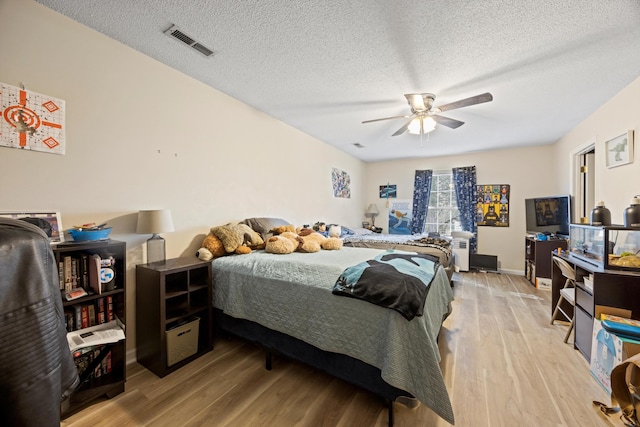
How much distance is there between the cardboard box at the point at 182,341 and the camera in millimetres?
1928

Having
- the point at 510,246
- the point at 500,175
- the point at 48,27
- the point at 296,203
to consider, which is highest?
the point at 48,27

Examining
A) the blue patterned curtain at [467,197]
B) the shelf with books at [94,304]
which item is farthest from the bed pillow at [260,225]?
the blue patterned curtain at [467,197]

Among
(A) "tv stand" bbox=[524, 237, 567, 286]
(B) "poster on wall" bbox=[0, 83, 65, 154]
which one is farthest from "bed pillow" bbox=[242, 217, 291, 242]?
(A) "tv stand" bbox=[524, 237, 567, 286]

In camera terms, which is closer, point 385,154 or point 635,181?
point 635,181

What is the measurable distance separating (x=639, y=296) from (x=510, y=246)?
359 cm

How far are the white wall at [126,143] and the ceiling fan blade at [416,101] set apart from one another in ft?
5.91

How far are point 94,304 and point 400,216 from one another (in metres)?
5.52

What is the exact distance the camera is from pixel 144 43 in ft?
6.61

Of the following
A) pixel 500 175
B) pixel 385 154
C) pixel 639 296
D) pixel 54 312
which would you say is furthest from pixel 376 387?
pixel 500 175

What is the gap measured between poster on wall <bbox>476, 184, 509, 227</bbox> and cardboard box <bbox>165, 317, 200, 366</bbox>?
541 cm

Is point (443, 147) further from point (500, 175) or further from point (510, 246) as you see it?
point (510, 246)

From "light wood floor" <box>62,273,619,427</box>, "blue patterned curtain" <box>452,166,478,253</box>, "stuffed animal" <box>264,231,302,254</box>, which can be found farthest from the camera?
"blue patterned curtain" <box>452,166,478,253</box>

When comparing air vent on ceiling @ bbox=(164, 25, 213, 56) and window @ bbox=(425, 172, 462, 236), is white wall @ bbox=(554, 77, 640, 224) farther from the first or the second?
air vent on ceiling @ bbox=(164, 25, 213, 56)

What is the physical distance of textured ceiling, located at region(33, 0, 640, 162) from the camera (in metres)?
1.64
